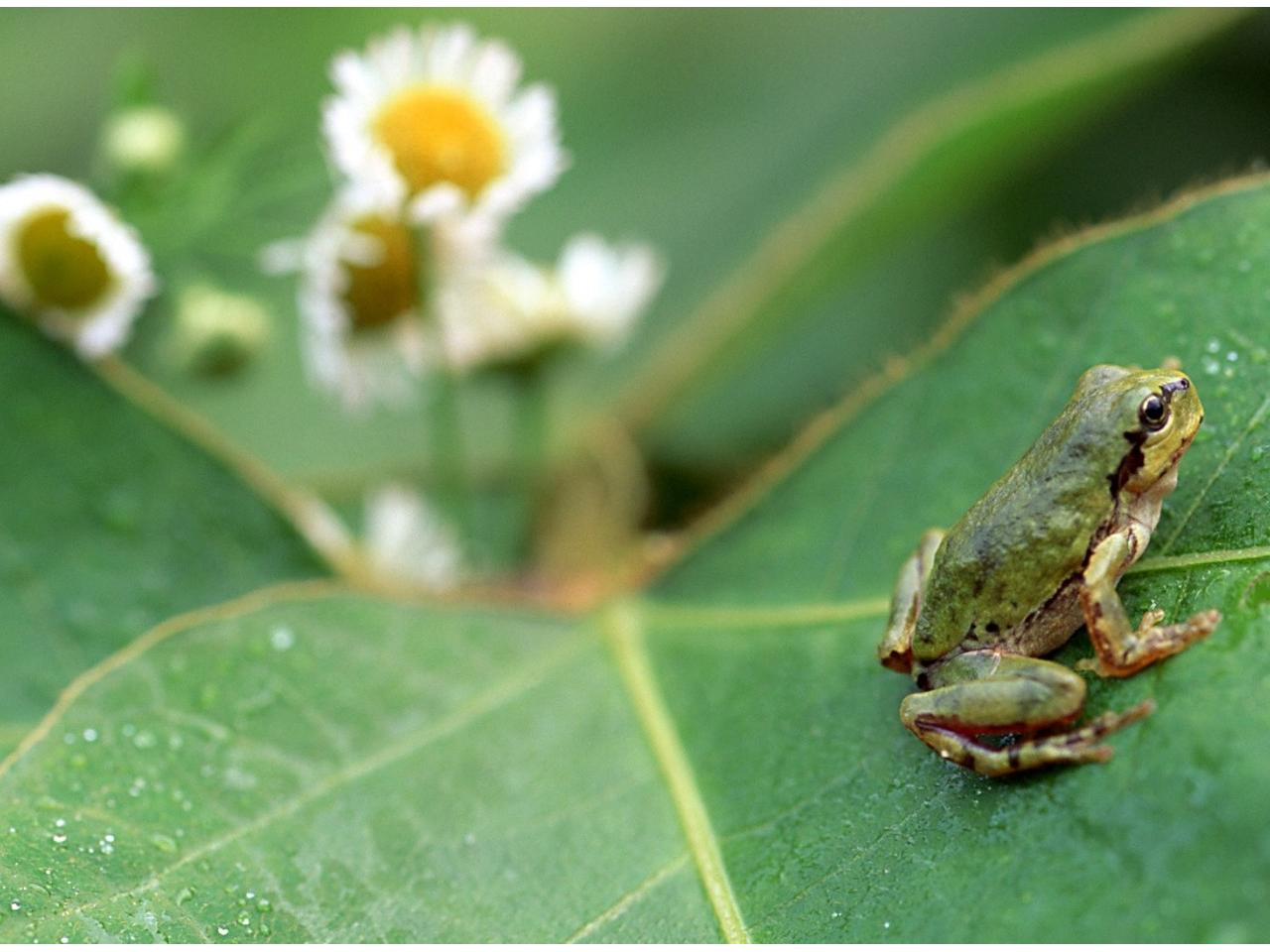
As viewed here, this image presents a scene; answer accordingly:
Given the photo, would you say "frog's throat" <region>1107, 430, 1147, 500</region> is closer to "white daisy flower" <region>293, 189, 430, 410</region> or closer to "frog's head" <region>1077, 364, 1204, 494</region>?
"frog's head" <region>1077, 364, 1204, 494</region>

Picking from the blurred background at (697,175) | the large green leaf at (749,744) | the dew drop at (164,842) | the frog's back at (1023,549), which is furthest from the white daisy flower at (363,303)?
the frog's back at (1023,549)

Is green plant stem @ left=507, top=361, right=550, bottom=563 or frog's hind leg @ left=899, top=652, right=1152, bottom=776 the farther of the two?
green plant stem @ left=507, top=361, right=550, bottom=563


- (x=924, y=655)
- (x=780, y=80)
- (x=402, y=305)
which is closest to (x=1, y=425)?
(x=402, y=305)

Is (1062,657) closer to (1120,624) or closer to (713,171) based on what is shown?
(1120,624)

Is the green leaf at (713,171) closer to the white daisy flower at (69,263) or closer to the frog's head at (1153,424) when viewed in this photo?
the white daisy flower at (69,263)

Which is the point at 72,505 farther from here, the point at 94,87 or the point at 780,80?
the point at 780,80

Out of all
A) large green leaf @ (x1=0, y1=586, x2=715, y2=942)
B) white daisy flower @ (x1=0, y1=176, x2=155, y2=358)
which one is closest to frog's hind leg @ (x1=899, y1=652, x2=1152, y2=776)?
large green leaf @ (x1=0, y1=586, x2=715, y2=942)
